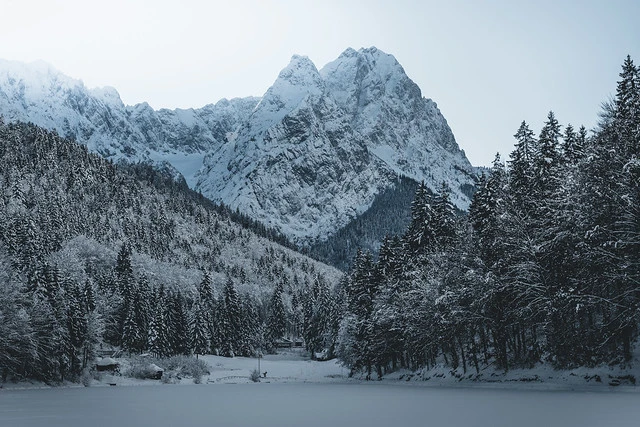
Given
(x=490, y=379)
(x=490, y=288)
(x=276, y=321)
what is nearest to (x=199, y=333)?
(x=276, y=321)

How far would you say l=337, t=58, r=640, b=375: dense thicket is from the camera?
1214 inches

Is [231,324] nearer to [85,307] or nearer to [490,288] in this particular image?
[85,307]

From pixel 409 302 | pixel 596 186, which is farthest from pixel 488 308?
pixel 596 186

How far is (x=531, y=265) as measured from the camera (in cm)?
3719

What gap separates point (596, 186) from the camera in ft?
101

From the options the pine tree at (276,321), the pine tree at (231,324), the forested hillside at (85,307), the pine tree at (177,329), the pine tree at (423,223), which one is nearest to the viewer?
the forested hillside at (85,307)

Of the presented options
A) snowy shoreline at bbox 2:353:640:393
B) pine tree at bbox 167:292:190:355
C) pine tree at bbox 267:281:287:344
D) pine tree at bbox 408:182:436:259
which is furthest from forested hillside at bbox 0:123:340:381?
pine tree at bbox 408:182:436:259

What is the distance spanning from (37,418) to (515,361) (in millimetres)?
34012

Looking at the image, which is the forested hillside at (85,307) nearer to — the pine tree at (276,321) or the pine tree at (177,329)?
the pine tree at (177,329)

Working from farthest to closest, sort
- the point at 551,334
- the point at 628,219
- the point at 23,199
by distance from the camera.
→ the point at 23,199 < the point at 551,334 < the point at 628,219

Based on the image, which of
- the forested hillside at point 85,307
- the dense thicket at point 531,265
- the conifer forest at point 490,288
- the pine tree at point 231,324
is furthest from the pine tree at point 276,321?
the dense thicket at point 531,265

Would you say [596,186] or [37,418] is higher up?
[596,186]

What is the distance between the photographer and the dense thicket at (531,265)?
3083cm

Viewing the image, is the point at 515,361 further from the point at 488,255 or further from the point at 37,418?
the point at 37,418
